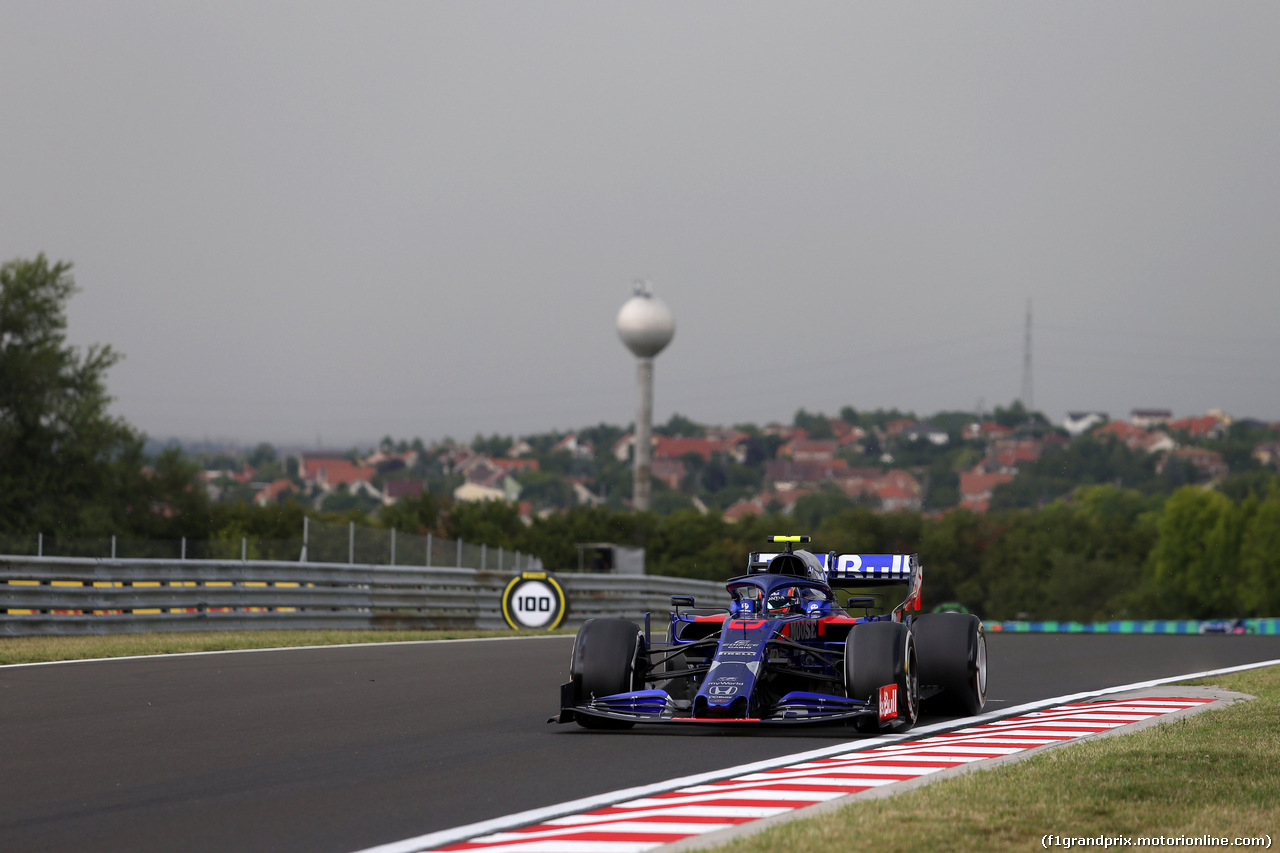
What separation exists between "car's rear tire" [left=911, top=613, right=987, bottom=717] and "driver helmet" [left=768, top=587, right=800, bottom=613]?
1.07 metres

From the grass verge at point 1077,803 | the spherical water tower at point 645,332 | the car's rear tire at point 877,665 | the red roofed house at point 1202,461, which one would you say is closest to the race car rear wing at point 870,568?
the car's rear tire at point 877,665

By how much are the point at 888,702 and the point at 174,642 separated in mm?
11255

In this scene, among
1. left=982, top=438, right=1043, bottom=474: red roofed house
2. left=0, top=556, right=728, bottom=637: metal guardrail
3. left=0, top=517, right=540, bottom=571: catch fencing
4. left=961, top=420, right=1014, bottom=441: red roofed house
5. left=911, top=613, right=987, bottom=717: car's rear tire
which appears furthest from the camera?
left=961, top=420, right=1014, bottom=441: red roofed house

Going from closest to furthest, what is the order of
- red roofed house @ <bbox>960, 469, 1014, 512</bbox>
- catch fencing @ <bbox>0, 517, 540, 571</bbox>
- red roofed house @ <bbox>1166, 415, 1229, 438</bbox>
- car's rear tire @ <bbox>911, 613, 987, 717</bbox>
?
car's rear tire @ <bbox>911, 613, 987, 717</bbox>
catch fencing @ <bbox>0, 517, 540, 571</bbox>
red roofed house @ <bbox>960, 469, 1014, 512</bbox>
red roofed house @ <bbox>1166, 415, 1229, 438</bbox>

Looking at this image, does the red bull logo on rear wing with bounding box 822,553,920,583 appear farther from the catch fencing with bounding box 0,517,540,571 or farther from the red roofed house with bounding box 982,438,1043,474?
the red roofed house with bounding box 982,438,1043,474

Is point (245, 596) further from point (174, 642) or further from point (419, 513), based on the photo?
point (419, 513)

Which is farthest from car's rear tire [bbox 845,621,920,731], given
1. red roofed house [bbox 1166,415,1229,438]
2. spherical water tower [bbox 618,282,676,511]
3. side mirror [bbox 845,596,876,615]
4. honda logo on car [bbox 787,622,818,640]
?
red roofed house [bbox 1166,415,1229,438]

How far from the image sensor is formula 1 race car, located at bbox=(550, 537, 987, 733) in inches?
403

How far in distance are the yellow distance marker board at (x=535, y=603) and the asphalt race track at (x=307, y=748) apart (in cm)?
735

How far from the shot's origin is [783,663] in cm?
1074

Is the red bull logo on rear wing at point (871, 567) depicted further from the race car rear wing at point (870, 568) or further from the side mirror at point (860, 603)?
the side mirror at point (860, 603)

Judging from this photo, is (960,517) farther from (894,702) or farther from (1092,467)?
(894,702)

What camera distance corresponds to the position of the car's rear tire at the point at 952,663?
1159cm

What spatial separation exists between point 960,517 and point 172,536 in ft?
234
